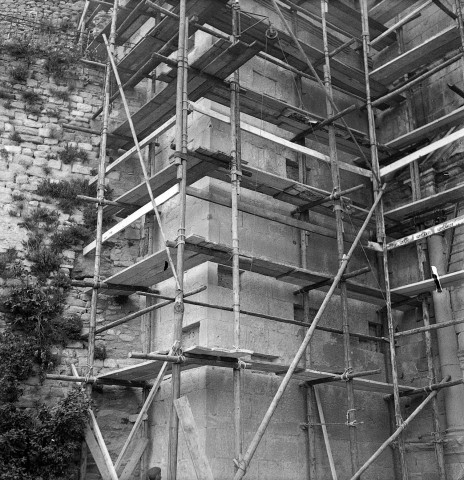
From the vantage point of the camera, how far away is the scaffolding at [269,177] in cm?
874

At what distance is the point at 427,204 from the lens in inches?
420

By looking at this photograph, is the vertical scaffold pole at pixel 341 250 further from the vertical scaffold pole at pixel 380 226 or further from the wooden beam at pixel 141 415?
the wooden beam at pixel 141 415

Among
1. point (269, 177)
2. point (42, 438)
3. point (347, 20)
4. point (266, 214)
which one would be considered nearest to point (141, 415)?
point (42, 438)

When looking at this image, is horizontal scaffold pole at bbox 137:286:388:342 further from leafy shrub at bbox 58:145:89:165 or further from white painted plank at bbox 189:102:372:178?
leafy shrub at bbox 58:145:89:165

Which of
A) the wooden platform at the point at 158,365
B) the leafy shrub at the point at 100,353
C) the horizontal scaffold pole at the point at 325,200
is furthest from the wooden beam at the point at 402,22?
the leafy shrub at the point at 100,353

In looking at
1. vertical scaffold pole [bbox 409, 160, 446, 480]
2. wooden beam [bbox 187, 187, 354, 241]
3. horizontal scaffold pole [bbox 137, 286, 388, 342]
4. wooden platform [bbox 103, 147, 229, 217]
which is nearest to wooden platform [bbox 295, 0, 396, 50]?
vertical scaffold pole [bbox 409, 160, 446, 480]

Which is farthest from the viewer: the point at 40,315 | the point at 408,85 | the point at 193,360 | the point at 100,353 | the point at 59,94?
the point at 59,94

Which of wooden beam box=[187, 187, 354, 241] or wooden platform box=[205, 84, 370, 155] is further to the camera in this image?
wooden platform box=[205, 84, 370, 155]

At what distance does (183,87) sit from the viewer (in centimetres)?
893

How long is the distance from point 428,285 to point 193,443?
4509 mm

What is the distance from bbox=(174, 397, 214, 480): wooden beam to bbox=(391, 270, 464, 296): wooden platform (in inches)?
165

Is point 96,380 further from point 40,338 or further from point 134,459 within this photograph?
point 134,459

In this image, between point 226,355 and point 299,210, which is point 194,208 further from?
point 226,355

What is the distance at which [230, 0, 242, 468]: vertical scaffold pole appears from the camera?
26.9 feet
